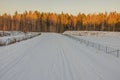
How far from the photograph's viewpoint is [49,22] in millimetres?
166250

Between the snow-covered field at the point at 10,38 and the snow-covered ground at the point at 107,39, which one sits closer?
the snow-covered field at the point at 10,38

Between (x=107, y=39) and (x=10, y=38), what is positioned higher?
(x=10, y=38)

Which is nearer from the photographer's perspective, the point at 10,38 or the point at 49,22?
the point at 10,38

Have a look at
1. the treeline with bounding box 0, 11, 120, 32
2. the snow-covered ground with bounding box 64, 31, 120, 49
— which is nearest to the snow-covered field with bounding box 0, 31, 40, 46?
the snow-covered ground with bounding box 64, 31, 120, 49

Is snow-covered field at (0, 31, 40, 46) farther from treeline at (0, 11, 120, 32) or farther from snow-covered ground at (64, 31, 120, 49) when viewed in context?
treeline at (0, 11, 120, 32)

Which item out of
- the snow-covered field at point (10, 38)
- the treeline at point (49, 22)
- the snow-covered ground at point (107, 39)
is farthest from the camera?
the treeline at point (49, 22)

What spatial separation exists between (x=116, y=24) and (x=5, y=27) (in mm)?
77304

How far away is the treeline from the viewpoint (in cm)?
15526

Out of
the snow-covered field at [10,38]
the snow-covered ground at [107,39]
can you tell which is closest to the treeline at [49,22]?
the snow-covered ground at [107,39]

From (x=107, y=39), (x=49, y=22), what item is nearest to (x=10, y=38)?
(x=107, y=39)

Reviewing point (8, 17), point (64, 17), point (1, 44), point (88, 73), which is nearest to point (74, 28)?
point (64, 17)

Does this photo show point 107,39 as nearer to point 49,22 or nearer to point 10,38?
point 10,38

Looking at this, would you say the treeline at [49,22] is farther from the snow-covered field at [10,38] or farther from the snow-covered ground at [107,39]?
the snow-covered field at [10,38]

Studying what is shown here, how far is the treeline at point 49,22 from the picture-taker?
155m
